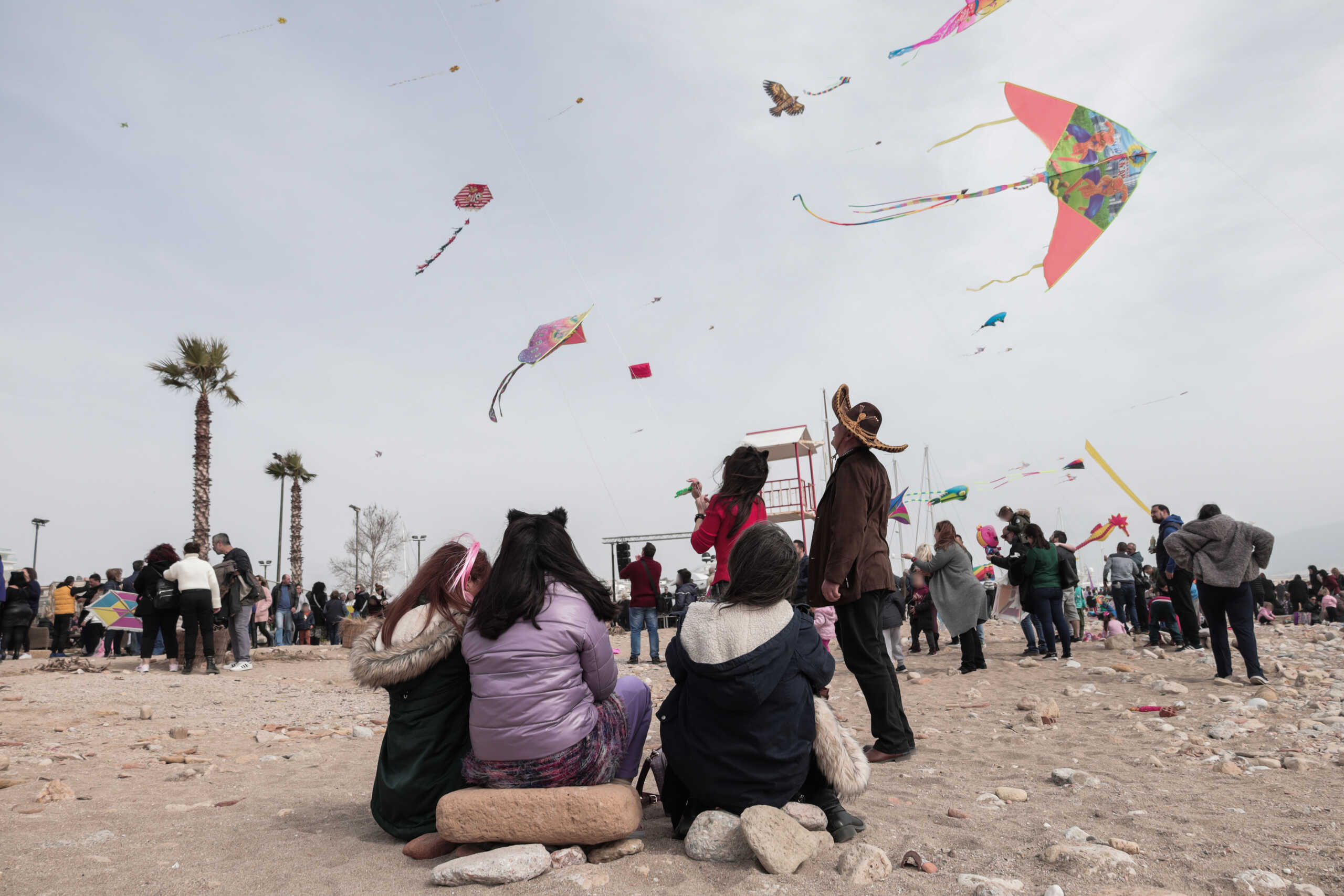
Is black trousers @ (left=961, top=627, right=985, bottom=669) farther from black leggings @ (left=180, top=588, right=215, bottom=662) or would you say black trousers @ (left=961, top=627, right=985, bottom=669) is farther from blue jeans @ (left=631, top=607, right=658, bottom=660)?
black leggings @ (left=180, top=588, right=215, bottom=662)

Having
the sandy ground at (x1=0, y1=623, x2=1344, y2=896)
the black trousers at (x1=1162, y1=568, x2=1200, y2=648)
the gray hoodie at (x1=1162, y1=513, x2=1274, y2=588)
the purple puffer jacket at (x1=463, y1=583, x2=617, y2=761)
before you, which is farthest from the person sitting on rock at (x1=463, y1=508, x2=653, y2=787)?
the black trousers at (x1=1162, y1=568, x2=1200, y2=648)

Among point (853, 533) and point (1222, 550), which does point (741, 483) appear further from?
point (1222, 550)

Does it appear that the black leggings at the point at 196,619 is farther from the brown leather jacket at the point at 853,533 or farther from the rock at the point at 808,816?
the rock at the point at 808,816

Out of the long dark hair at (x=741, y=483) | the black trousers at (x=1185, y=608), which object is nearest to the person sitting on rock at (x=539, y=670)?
the long dark hair at (x=741, y=483)

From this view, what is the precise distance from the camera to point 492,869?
8.42 ft

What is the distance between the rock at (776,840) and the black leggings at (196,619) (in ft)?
26.9

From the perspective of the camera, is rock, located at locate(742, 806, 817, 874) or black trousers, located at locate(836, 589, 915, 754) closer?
rock, located at locate(742, 806, 817, 874)

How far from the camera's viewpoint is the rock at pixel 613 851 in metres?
2.79

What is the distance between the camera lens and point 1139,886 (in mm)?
2354

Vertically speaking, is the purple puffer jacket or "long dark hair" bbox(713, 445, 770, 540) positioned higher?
"long dark hair" bbox(713, 445, 770, 540)

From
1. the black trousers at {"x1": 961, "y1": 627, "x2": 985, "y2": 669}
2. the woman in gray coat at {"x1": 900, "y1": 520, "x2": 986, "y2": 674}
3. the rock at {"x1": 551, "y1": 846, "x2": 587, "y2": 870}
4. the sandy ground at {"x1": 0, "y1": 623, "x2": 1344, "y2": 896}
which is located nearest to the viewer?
the sandy ground at {"x1": 0, "y1": 623, "x2": 1344, "y2": 896}

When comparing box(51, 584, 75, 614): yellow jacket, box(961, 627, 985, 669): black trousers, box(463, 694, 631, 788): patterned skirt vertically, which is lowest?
box(961, 627, 985, 669): black trousers

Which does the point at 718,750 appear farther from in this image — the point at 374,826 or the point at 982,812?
the point at 374,826

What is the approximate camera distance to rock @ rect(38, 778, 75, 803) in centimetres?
378
